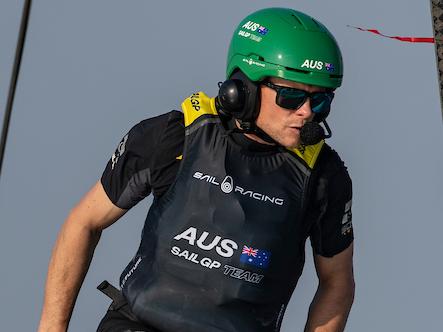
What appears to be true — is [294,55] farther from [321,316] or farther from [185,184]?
[321,316]

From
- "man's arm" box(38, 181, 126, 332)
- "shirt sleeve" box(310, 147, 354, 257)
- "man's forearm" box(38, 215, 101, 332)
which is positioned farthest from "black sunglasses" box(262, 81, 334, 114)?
"man's forearm" box(38, 215, 101, 332)

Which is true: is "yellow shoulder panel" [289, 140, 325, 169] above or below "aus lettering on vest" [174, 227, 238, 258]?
above

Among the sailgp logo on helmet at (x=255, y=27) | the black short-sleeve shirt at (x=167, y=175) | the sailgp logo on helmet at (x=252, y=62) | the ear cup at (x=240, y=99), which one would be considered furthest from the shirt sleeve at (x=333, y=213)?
the sailgp logo on helmet at (x=255, y=27)

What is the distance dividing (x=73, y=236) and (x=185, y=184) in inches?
22.2

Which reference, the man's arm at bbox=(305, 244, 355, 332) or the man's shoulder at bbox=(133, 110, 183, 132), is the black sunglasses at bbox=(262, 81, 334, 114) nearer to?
the man's shoulder at bbox=(133, 110, 183, 132)

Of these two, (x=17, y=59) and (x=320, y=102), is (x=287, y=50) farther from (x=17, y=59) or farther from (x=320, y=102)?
(x=17, y=59)

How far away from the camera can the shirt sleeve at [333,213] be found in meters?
6.17

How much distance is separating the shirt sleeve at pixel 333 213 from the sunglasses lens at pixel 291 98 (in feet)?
1.30

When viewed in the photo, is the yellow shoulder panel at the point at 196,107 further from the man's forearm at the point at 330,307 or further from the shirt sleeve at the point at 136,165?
the man's forearm at the point at 330,307

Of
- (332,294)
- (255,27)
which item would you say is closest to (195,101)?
(255,27)

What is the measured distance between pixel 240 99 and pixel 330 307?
1.12m

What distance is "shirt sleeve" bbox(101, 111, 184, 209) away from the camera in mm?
6090

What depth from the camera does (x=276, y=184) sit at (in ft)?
20.0

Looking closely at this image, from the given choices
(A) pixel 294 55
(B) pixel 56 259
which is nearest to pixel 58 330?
(B) pixel 56 259
